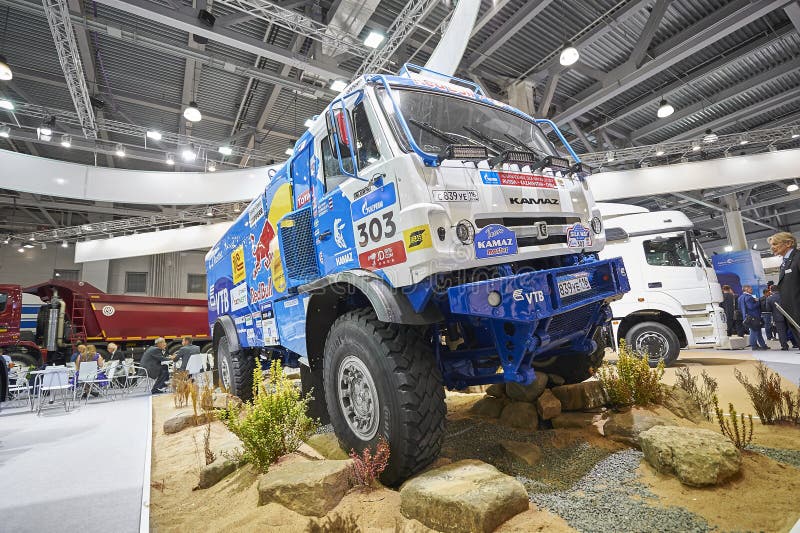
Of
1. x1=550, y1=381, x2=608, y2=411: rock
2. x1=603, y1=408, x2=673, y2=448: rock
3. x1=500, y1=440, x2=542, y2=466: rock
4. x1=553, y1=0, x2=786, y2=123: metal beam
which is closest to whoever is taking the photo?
x1=500, y1=440, x2=542, y2=466: rock

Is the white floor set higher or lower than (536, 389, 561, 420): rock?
lower

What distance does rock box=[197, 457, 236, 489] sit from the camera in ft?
10.1

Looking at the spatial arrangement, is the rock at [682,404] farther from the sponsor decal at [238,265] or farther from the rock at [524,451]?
the sponsor decal at [238,265]

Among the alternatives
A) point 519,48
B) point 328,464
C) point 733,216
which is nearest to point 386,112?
point 328,464

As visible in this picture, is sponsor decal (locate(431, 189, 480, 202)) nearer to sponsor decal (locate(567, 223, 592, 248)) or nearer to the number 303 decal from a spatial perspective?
the number 303 decal

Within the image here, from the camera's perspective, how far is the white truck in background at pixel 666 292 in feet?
23.1

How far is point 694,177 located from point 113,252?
58.2ft

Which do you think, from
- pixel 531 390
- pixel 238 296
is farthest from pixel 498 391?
pixel 238 296

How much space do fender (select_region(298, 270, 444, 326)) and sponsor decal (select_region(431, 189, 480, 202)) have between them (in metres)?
0.67

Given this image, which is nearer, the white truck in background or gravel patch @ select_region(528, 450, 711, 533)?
gravel patch @ select_region(528, 450, 711, 533)

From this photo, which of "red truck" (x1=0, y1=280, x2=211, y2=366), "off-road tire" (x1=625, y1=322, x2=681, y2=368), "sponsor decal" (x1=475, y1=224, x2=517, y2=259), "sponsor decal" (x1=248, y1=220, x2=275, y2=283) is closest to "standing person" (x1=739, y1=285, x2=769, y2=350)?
"off-road tire" (x1=625, y1=322, x2=681, y2=368)

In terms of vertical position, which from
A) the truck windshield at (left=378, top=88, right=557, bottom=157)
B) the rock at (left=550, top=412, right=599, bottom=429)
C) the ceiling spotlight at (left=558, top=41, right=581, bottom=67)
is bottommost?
the rock at (left=550, top=412, right=599, bottom=429)

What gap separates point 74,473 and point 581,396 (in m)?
4.58

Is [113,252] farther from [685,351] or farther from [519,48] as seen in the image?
[685,351]
